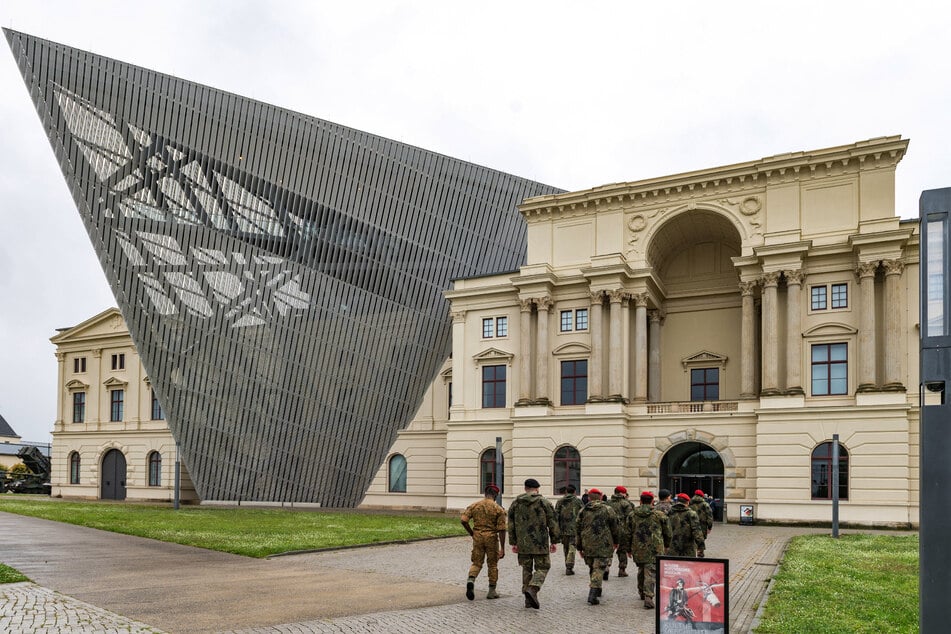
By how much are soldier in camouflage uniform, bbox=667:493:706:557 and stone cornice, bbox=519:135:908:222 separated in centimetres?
2651

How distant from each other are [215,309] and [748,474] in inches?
1061

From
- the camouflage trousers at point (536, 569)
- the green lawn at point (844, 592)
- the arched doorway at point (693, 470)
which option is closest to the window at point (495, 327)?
the arched doorway at point (693, 470)

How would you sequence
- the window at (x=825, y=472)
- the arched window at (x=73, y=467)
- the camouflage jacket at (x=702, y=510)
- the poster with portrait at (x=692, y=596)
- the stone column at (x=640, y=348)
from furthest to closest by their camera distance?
the arched window at (x=73, y=467) → the stone column at (x=640, y=348) → the window at (x=825, y=472) → the camouflage jacket at (x=702, y=510) → the poster with portrait at (x=692, y=596)

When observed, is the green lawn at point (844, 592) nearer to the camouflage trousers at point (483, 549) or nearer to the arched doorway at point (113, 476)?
the camouflage trousers at point (483, 549)

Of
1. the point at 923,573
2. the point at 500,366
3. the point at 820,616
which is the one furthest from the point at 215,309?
the point at 923,573

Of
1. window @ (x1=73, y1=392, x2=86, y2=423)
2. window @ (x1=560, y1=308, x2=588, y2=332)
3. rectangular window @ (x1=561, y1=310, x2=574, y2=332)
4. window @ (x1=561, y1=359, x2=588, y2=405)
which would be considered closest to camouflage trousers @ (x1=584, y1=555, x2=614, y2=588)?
window @ (x1=561, y1=359, x2=588, y2=405)

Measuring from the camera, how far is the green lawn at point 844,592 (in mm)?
11062

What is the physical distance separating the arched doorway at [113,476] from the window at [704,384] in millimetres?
41820

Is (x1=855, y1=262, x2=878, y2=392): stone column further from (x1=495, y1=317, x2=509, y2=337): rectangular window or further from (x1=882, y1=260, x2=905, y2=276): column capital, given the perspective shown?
(x1=495, y1=317, x2=509, y2=337): rectangular window

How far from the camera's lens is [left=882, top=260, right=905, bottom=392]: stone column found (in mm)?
34531

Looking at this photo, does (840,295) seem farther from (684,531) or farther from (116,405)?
(116,405)

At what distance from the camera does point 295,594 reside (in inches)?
539

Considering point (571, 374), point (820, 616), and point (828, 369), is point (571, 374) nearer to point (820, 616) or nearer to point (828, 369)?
point (828, 369)

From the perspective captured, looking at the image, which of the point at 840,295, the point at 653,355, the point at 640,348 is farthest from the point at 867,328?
the point at 653,355
